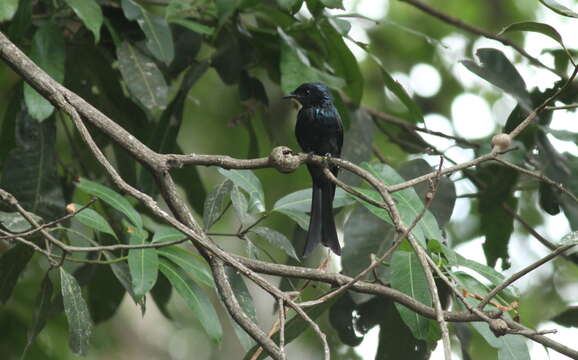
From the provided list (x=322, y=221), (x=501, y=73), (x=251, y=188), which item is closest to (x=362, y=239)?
(x=322, y=221)

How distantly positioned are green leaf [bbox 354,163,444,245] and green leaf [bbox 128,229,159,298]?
2.61 ft

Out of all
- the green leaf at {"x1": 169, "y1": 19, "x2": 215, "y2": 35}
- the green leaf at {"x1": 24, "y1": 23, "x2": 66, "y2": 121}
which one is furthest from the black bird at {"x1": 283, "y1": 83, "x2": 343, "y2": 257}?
the green leaf at {"x1": 24, "y1": 23, "x2": 66, "y2": 121}

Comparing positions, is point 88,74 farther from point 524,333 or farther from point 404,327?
point 524,333

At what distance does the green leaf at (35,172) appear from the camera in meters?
3.45

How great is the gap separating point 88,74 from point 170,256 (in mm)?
1533

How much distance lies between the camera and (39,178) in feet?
11.5

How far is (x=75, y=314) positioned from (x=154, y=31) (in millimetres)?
1377

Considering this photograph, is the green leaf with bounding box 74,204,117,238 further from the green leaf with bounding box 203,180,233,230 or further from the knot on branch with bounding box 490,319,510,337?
the knot on branch with bounding box 490,319,510,337

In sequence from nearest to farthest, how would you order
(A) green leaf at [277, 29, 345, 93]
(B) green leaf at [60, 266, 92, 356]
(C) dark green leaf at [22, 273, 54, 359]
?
1. (B) green leaf at [60, 266, 92, 356]
2. (C) dark green leaf at [22, 273, 54, 359]
3. (A) green leaf at [277, 29, 345, 93]

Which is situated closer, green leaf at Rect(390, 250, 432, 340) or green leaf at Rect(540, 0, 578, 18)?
green leaf at Rect(540, 0, 578, 18)

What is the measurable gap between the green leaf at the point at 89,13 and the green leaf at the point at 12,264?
2.96 ft

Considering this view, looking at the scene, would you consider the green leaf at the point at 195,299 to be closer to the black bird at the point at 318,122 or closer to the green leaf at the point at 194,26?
the black bird at the point at 318,122

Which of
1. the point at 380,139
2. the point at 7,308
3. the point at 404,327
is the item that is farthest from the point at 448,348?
the point at 380,139

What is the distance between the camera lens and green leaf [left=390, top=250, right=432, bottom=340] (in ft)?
9.03
